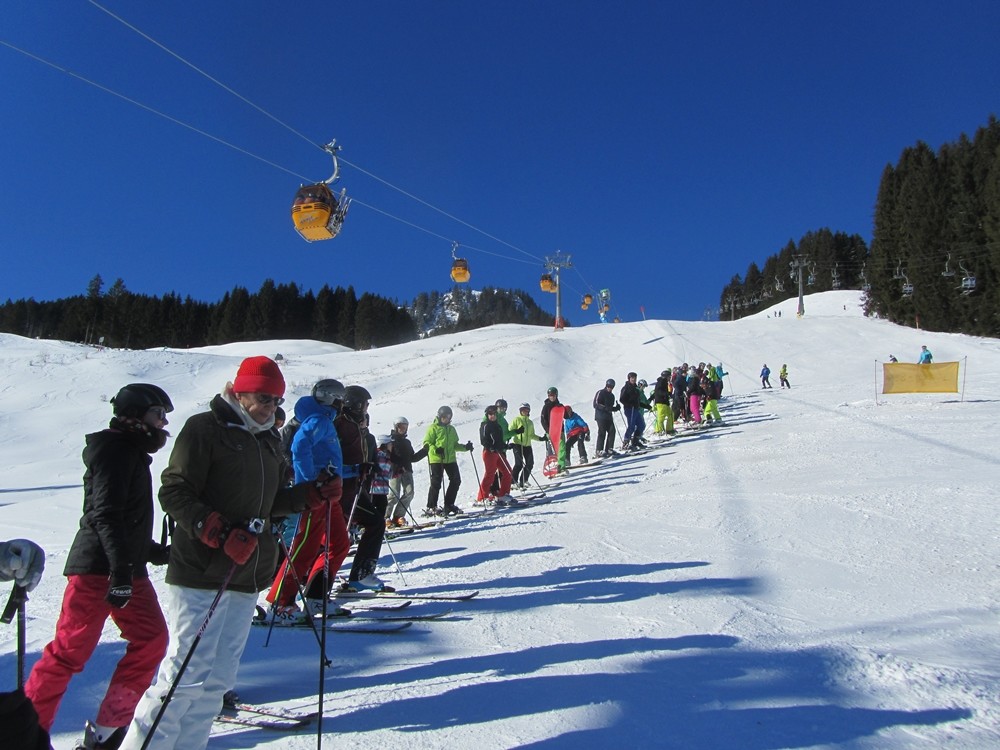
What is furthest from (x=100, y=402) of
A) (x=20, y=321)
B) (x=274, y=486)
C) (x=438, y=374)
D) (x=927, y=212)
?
(x=20, y=321)

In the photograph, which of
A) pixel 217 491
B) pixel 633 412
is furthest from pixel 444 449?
pixel 217 491

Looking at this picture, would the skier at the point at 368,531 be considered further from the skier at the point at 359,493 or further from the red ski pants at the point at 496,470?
the red ski pants at the point at 496,470

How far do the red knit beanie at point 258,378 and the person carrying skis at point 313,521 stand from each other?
1.93m

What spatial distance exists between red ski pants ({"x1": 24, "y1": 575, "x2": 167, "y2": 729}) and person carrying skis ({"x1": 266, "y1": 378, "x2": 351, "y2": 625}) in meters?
1.86

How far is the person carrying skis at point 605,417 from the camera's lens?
14508mm

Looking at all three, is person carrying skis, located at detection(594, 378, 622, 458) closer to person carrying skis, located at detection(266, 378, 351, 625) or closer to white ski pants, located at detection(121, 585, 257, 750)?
Answer: person carrying skis, located at detection(266, 378, 351, 625)

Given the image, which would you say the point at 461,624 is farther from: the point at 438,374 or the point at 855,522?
the point at 438,374

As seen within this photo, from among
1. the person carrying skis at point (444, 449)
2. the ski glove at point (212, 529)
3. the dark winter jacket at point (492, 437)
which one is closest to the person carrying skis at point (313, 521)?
the ski glove at point (212, 529)

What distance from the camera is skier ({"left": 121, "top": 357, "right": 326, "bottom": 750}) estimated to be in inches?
104

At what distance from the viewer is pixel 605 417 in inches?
586

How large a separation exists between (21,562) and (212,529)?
67cm

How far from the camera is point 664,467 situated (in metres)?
12.2

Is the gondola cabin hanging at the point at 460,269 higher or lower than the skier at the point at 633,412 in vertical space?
higher

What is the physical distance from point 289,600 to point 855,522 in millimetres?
5958
